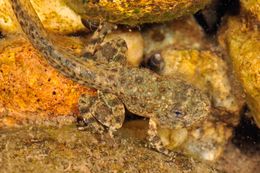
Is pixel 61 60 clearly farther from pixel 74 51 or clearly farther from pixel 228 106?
pixel 228 106

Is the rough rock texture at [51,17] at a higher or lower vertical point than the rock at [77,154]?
higher

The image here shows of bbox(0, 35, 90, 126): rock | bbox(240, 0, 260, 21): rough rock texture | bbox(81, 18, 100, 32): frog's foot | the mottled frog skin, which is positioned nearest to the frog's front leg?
the mottled frog skin

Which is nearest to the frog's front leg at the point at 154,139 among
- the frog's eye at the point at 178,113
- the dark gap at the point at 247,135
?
the frog's eye at the point at 178,113

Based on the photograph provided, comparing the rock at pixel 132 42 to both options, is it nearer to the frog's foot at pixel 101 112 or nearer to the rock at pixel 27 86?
the frog's foot at pixel 101 112

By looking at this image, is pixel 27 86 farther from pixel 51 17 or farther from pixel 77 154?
pixel 77 154

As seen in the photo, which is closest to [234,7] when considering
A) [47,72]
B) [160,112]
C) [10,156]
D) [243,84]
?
[243,84]
